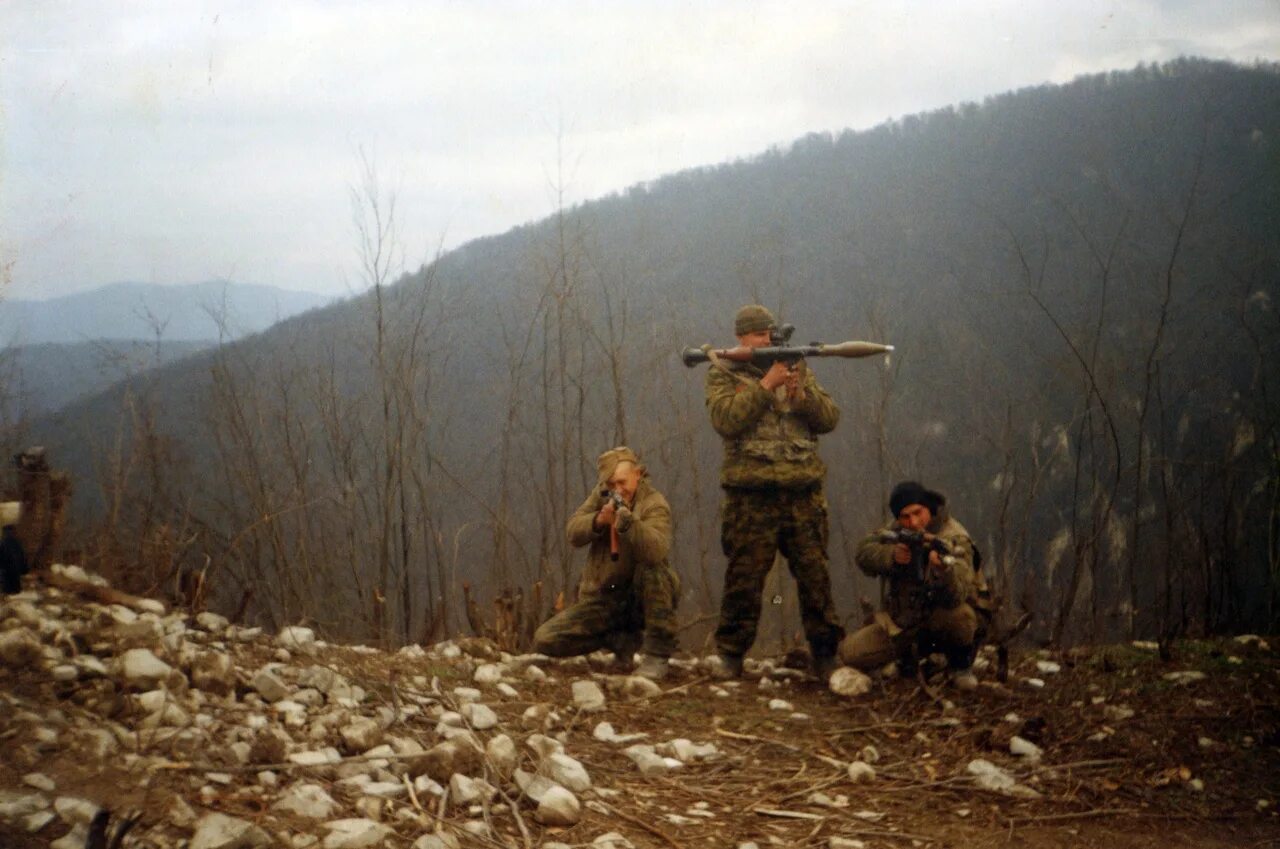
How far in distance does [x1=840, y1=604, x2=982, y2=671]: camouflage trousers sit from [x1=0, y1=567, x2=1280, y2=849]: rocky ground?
0.13 m

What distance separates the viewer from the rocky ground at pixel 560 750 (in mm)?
2730

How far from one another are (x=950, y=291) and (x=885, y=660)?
1233 inches

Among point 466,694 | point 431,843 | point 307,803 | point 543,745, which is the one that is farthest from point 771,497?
point 307,803

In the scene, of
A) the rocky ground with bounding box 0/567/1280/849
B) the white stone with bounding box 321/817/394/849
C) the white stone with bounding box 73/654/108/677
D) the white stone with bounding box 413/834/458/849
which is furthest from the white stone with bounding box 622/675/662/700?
the white stone with bounding box 73/654/108/677

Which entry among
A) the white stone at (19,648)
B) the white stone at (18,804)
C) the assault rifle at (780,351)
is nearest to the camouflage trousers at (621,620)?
the assault rifle at (780,351)

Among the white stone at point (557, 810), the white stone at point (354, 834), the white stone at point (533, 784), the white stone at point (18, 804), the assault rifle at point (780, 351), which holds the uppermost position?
the assault rifle at point (780, 351)

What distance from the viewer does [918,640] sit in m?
4.89

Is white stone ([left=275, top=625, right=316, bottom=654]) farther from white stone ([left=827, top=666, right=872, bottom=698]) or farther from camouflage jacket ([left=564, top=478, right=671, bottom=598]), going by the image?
white stone ([left=827, top=666, right=872, bottom=698])

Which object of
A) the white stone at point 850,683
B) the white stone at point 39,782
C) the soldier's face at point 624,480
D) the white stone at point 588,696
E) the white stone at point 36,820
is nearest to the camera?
the white stone at point 36,820

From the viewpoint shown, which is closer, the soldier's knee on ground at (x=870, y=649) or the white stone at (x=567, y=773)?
the white stone at (x=567, y=773)

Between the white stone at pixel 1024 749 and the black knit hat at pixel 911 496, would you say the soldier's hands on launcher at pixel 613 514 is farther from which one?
the white stone at pixel 1024 749

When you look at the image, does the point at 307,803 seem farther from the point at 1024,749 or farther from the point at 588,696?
the point at 1024,749

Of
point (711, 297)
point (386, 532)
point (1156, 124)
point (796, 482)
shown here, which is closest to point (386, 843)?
point (796, 482)

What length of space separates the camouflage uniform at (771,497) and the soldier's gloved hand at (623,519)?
47 cm
